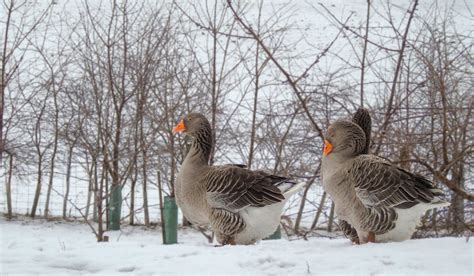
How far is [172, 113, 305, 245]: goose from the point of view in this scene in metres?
5.93

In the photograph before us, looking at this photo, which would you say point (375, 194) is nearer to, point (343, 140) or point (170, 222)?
point (343, 140)

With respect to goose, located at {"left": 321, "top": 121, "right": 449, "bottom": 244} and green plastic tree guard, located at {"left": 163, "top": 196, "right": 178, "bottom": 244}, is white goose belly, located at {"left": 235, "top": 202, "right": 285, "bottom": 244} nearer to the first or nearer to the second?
goose, located at {"left": 321, "top": 121, "right": 449, "bottom": 244}

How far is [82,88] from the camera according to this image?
1304cm

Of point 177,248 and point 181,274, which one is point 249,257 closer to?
point 181,274

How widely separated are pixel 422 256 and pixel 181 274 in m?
1.59

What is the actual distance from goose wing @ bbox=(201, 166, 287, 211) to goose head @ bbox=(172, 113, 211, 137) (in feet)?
2.33

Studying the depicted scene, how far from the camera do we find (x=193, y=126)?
6.73 metres

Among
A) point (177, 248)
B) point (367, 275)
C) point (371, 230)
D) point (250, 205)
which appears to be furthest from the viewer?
point (250, 205)

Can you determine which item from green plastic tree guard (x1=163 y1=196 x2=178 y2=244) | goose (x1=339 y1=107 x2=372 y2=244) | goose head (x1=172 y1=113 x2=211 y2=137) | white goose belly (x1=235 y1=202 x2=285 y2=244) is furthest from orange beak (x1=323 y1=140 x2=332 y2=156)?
green plastic tree guard (x1=163 y1=196 x2=178 y2=244)

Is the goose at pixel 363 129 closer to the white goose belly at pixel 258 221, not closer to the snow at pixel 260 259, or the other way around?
the white goose belly at pixel 258 221

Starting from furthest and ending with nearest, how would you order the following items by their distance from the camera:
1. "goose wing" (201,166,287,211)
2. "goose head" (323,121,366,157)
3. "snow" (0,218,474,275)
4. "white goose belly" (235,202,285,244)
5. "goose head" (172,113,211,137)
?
"goose head" (172,113,211,137), "white goose belly" (235,202,285,244), "goose wing" (201,166,287,211), "goose head" (323,121,366,157), "snow" (0,218,474,275)

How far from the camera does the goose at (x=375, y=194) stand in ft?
16.4

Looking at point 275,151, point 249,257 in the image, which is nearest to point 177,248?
point 249,257

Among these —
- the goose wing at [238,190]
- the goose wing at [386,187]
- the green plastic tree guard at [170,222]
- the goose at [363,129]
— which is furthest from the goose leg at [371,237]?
the green plastic tree guard at [170,222]
